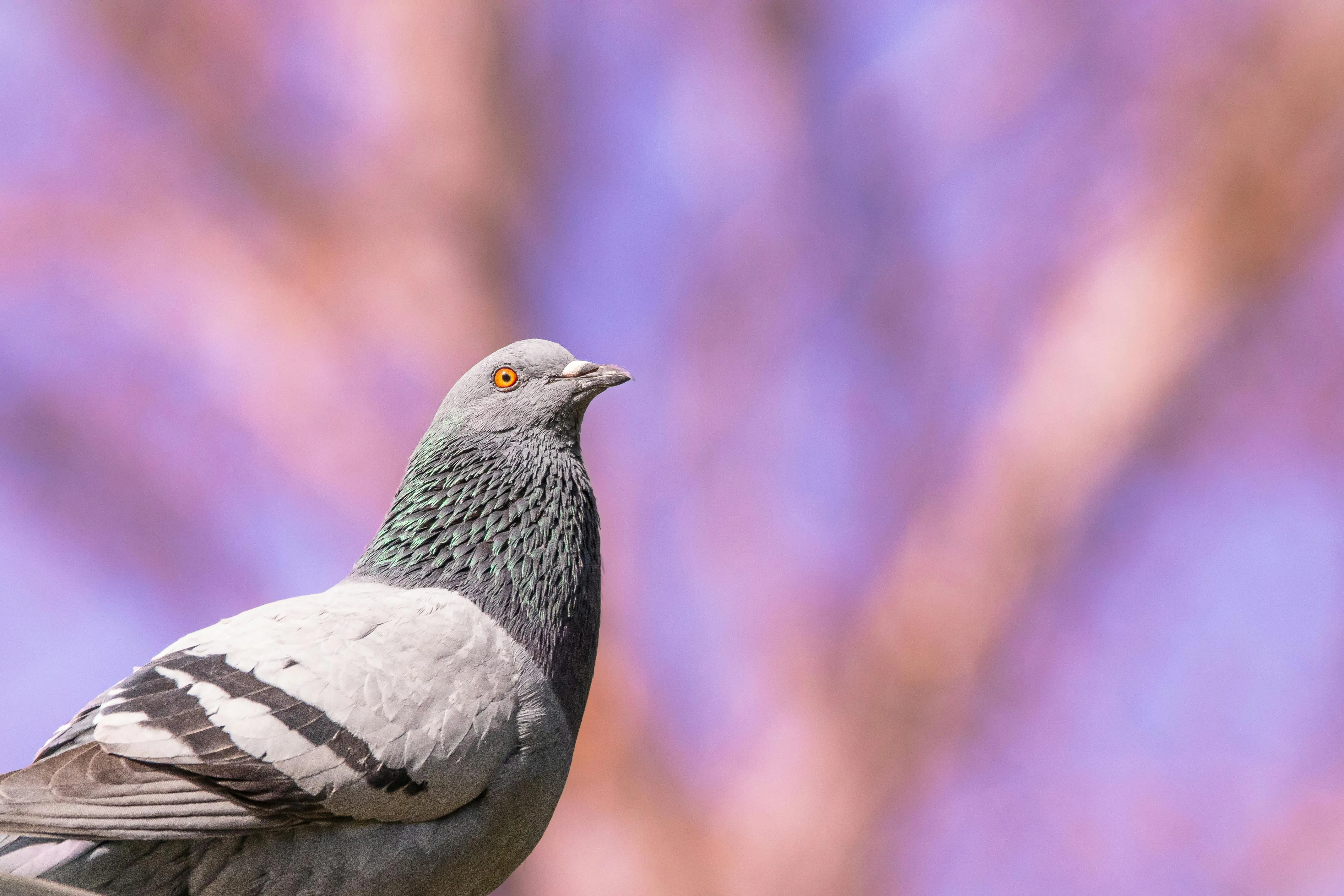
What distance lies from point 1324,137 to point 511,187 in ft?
14.1

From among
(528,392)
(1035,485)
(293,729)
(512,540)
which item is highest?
(1035,485)

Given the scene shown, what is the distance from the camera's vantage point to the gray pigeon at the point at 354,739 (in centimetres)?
173

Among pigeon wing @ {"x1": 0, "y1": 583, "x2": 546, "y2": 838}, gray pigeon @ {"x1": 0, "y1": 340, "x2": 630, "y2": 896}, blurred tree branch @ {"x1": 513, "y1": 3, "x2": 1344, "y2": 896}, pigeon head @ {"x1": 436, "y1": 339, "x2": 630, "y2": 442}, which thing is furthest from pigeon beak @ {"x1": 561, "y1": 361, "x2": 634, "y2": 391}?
blurred tree branch @ {"x1": 513, "y1": 3, "x2": 1344, "y2": 896}

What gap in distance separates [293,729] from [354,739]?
97 mm

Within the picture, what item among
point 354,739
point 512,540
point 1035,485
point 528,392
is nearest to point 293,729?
point 354,739

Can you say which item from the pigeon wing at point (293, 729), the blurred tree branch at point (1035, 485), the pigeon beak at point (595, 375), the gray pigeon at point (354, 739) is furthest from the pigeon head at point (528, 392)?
the blurred tree branch at point (1035, 485)

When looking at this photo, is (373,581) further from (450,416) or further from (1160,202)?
(1160,202)

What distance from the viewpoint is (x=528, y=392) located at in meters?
2.68

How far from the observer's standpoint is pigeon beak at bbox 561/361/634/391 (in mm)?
2670

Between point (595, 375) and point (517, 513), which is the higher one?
point (595, 375)

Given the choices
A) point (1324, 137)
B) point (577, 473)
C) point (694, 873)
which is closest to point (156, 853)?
point (577, 473)

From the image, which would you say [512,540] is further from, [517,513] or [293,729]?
[293,729]

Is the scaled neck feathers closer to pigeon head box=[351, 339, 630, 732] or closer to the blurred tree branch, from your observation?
pigeon head box=[351, 339, 630, 732]

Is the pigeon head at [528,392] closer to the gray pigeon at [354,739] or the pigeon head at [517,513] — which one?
the pigeon head at [517,513]
